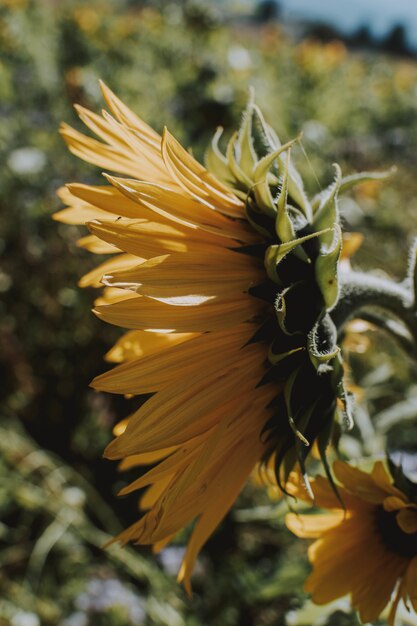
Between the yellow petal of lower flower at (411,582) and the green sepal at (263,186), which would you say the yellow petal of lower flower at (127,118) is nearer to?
the green sepal at (263,186)

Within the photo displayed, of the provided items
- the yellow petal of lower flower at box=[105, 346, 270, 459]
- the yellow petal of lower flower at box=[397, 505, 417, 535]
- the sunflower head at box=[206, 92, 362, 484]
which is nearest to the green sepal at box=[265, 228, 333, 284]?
the sunflower head at box=[206, 92, 362, 484]

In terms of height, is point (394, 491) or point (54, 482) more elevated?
point (394, 491)

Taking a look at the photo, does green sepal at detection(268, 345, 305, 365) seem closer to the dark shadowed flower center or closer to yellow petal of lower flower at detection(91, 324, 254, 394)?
yellow petal of lower flower at detection(91, 324, 254, 394)

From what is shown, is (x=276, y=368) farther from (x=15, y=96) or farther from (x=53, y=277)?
(x=15, y=96)

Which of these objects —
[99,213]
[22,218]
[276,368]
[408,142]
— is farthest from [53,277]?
[408,142]

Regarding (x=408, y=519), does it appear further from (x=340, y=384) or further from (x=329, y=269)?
(x=329, y=269)
